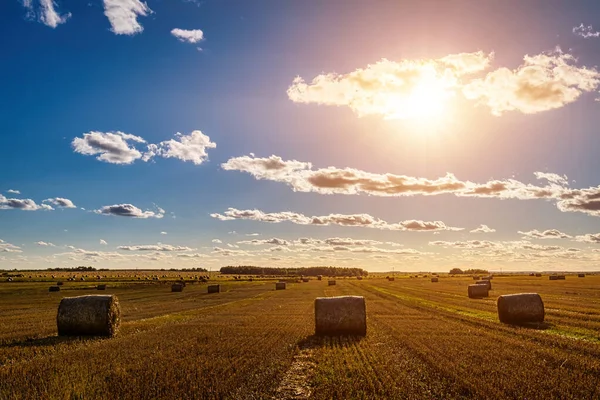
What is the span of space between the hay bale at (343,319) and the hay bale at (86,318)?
9245 millimetres

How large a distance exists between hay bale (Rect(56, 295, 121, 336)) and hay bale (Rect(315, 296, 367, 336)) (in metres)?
9.24

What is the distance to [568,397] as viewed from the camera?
1004 centimetres

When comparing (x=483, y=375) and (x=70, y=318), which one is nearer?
(x=483, y=375)

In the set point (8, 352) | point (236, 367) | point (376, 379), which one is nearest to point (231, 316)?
point (8, 352)

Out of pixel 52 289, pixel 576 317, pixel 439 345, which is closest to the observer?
pixel 439 345

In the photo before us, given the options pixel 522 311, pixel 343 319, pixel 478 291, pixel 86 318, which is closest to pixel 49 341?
pixel 86 318

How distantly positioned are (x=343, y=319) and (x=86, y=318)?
11.4 m

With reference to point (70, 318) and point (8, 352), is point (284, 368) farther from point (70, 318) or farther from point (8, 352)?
point (70, 318)

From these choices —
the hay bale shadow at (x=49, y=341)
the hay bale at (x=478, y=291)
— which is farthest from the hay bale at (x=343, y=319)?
the hay bale at (x=478, y=291)

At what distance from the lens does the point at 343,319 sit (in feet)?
65.7

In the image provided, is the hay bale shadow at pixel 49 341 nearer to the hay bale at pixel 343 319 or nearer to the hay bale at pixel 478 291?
the hay bale at pixel 343 319

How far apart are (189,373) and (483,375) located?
7.73 metres

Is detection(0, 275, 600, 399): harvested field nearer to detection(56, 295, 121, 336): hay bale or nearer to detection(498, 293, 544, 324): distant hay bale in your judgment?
detection(56, 295, 121, 336): hay bale

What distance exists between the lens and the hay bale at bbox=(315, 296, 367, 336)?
19.9 meters
